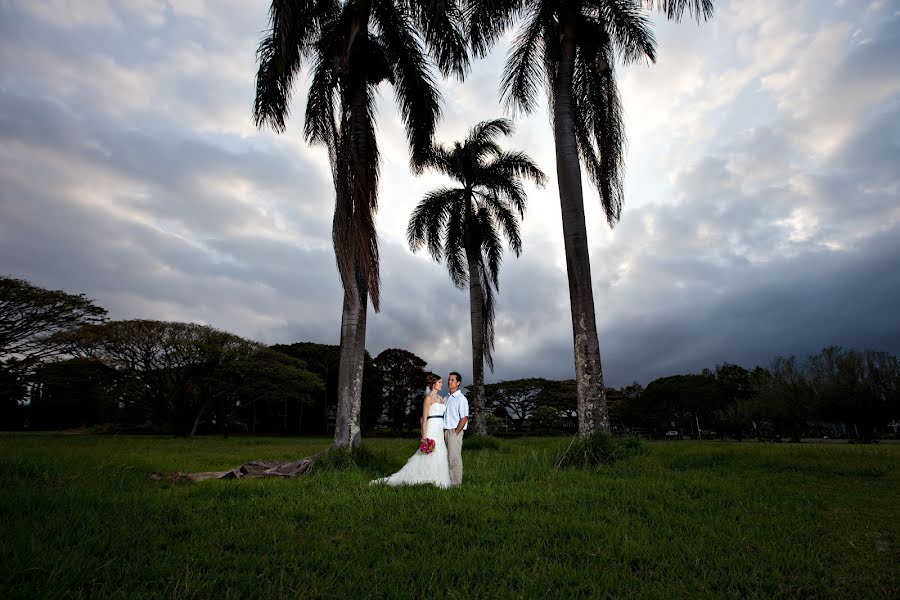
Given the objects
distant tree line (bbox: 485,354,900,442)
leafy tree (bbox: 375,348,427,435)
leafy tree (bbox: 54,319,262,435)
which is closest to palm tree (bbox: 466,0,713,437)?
leafy tree (bbox: 54,319,262,435)

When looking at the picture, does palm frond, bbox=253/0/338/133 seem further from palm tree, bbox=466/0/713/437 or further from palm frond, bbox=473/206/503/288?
palm frond, bbox=473/206/503/288

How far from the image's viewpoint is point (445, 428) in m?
8.34

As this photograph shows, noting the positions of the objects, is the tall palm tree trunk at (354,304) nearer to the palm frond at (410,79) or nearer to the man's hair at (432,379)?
the palm frond at (410,79)

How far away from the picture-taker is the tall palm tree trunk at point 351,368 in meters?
10.7

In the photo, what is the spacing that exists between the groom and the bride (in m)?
0.10

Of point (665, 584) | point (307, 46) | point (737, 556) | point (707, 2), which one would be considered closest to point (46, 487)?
point (665, 584)

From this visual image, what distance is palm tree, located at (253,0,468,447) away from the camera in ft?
34.5

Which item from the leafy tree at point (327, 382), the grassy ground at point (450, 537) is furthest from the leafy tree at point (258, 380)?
the grassy ground at point (450, 537)

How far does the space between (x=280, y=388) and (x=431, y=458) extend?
24852mm

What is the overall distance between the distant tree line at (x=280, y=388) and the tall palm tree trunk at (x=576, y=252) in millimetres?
4403

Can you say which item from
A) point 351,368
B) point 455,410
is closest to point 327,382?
point 351,368

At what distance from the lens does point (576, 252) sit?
11.1 metres

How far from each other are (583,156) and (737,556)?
10.7m

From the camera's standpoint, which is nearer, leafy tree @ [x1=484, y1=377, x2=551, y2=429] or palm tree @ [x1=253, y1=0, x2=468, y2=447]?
palm tree @ [x1=253, y1=0, x2=468, y2=447]
